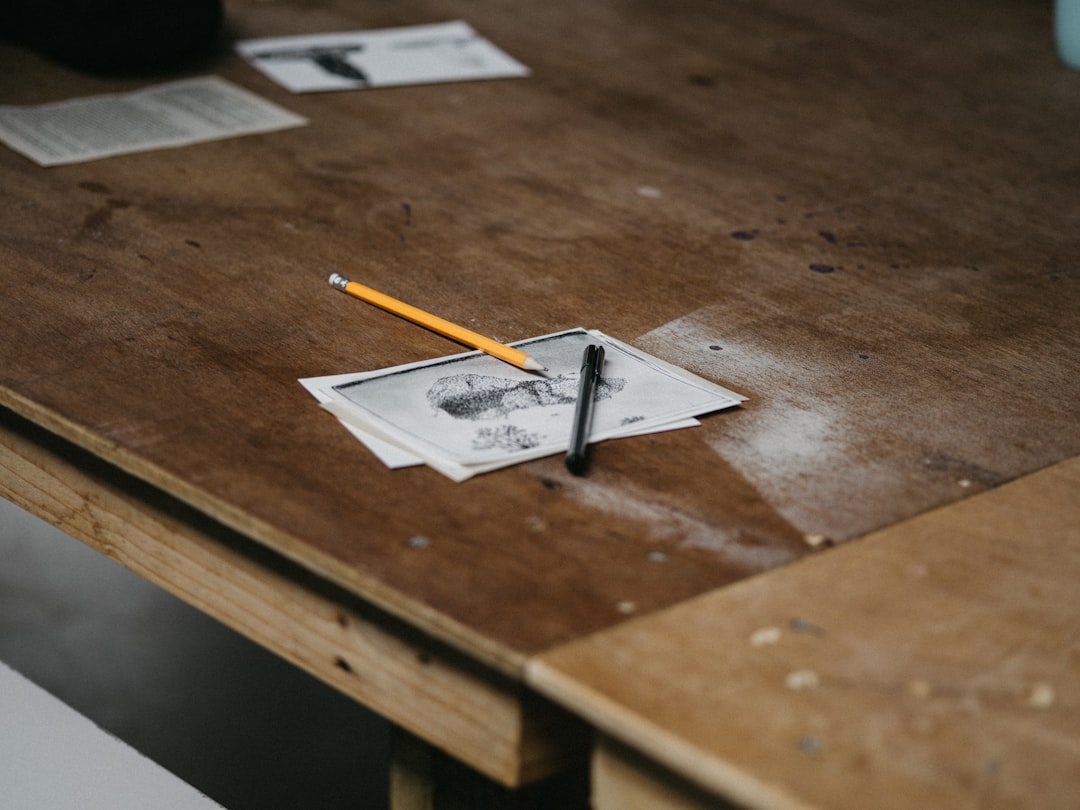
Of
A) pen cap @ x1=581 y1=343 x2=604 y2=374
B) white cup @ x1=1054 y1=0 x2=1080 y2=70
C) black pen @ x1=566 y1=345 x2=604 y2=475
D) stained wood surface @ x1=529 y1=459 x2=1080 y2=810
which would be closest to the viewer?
stained wood surface @ x1=529 y1=459 x2=1080 y2=810

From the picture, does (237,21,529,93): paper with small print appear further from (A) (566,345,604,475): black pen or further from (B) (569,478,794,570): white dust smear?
(B) (569,478,794,570): white dust smear

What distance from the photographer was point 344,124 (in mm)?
1368

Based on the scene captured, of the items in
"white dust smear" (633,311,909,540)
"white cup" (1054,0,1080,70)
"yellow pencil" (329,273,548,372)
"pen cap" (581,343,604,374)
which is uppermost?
"white cup" (1054,0,1080,70)

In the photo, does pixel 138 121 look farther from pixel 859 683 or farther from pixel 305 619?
pixel 859 683

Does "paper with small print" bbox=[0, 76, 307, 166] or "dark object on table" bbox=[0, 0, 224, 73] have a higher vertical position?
"dark object on table" bbox=[0, 0, 224, 73]

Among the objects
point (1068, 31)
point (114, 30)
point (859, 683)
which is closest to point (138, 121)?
point (114, 30)

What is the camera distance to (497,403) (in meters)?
0.80

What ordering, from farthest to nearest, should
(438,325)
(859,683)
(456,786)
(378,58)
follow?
(378,58)
(438,325)
(456,786)
(859,683)

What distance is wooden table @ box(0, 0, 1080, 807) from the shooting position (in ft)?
2.00

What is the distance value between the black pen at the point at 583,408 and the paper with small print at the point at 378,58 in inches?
30.8

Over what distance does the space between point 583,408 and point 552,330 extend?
160 millimetres

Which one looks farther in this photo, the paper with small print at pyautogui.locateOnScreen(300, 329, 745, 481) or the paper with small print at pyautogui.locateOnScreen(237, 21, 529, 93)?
the paper with small print at pyautogui.locateOnScreen(237, 21, 529, 93)

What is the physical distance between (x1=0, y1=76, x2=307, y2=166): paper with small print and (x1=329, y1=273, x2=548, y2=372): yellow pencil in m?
0.42

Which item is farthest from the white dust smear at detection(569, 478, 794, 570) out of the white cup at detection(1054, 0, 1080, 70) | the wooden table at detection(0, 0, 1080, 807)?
the white cup at detection(1054, 0, 1080, 70)
